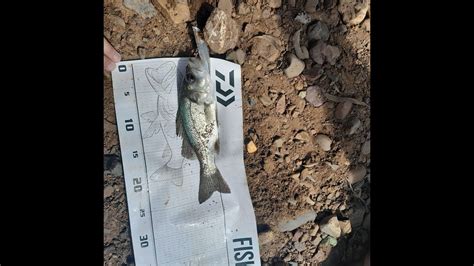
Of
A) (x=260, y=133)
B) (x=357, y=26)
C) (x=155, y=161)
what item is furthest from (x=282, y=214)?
(x=357, y=26)

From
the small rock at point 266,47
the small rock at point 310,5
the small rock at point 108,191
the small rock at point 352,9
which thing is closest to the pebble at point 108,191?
the small rock at point 108,191

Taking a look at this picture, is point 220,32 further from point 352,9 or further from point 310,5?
point 352,9

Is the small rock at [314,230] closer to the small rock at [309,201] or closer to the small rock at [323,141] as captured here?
the small rock at [309,201]

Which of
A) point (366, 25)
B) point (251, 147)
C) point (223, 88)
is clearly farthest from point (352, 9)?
point (251, 147)

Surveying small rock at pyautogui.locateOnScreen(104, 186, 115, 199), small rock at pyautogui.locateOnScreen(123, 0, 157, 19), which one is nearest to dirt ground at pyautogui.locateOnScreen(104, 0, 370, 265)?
small rock at pyautogui.locateOnScreen(123, 0, 157, 19)
